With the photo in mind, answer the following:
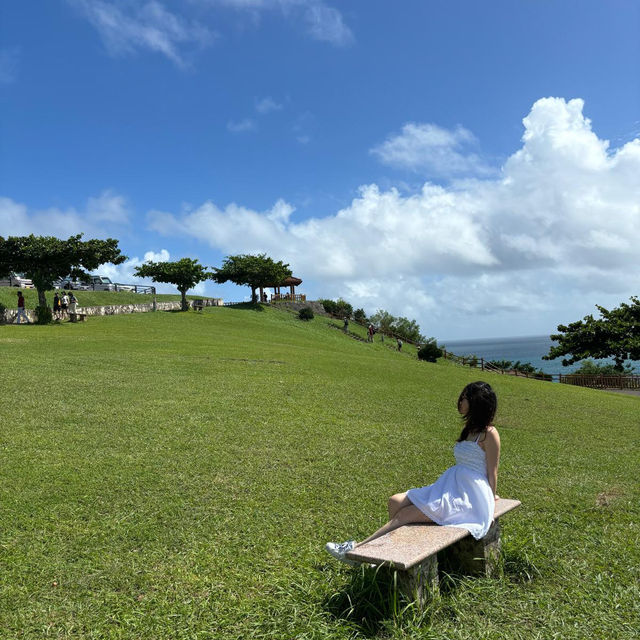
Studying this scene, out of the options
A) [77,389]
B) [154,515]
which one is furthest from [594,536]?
[77,389]

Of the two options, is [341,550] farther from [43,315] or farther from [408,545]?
[43,315]

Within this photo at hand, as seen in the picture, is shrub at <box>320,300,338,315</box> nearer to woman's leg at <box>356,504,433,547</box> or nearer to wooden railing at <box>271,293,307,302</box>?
wooden railing at <box>271,293,307,302</box>

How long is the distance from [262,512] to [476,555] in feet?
7.97

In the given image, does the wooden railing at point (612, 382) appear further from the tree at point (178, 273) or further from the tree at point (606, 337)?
the tree at point (178, 273)

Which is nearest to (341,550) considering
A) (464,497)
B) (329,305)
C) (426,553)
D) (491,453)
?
(426,553)

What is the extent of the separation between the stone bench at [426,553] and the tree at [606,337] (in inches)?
1603

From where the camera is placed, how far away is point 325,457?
7648 millimetres

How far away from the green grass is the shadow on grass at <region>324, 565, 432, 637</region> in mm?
14

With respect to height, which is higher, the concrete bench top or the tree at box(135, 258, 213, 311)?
the tree at box(135, 258, 213, 311)

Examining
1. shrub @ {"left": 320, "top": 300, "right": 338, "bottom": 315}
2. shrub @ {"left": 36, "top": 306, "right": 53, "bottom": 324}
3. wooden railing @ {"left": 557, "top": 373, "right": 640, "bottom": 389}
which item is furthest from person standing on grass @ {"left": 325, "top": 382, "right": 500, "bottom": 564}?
shrub @ {"left": 320, "top": 300, "right": 338, "bottom": 315}

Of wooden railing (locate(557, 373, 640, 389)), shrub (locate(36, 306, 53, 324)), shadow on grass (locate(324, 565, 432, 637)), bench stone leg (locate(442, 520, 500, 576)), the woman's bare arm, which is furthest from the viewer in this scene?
wooden railing (locate(557, 373, 640, 389))

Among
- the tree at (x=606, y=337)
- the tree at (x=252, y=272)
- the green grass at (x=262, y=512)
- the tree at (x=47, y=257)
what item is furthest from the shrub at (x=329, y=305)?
the green grass at (x=262, y=512)

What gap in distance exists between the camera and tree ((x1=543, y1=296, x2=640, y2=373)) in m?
39.1

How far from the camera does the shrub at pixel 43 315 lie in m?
29.2
